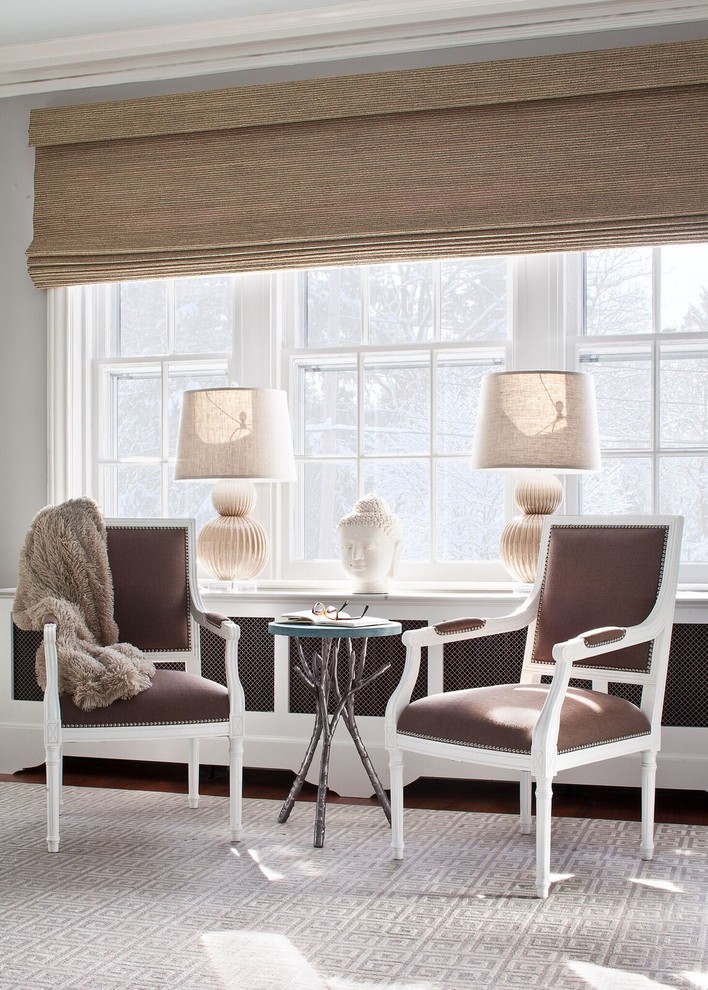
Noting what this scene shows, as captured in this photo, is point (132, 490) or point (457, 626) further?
point (132, 490)

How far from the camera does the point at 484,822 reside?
3523 millimetres

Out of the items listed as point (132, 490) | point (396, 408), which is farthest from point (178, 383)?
point (396, 408)

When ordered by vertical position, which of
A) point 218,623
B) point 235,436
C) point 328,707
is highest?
point 235,436

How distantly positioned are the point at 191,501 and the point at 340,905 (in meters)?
2.15

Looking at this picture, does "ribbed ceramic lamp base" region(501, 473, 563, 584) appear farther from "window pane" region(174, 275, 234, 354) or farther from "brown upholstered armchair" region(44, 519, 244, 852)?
"window pane" region(174, 275, 234, 354)

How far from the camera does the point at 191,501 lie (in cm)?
452

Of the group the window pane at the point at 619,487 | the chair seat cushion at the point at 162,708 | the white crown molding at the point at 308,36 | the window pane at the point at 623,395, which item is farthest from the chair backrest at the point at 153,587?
the white crown molding at the point at 308,36

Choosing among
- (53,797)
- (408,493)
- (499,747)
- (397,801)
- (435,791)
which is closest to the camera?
(499,747)

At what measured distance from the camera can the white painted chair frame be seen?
278 cm

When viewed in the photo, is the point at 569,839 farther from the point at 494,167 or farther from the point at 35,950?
the point at 494,167

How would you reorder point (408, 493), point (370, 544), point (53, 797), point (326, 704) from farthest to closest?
1. point (408, 493)
2. point (370, 544)
3. point (326, 704)
4. point (53, 797)

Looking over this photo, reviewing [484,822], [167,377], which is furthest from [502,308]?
[484,822]

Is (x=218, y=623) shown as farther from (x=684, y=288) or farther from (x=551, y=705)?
(x=684, y=288)

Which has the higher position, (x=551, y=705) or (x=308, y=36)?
(x=308, y=36)
